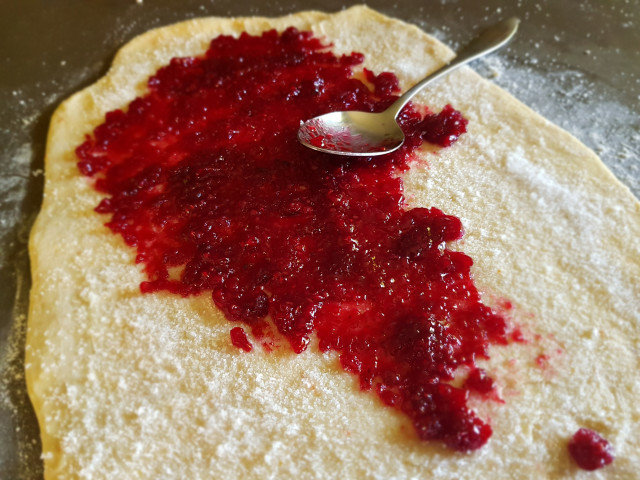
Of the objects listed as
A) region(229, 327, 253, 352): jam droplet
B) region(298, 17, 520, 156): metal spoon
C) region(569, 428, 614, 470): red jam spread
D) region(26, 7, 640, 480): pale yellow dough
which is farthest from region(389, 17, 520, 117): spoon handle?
region(569, 428, 614, 470): red jam spread

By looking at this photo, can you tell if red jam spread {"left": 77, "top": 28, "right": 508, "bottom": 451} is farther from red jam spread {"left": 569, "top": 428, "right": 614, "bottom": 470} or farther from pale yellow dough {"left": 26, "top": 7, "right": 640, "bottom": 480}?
red jam spread {"left": 569, "top": 428, "right": 614, "bottom": 470}

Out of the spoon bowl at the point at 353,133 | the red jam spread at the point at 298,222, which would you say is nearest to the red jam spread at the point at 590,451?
the red jam spread at the point at 298,222

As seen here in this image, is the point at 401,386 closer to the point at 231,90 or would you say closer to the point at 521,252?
the point at 521,252

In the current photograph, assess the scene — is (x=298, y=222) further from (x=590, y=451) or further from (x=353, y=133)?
(x=590, y=451)

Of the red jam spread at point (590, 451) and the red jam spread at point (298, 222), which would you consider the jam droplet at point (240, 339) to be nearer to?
the red jam spread at point (298, 222)

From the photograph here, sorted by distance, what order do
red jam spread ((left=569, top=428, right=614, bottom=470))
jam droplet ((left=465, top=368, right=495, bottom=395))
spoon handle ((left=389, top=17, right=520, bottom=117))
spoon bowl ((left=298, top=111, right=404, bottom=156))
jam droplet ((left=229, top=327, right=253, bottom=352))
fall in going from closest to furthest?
1. red jam spread ((left=569, top=428, right=614, bottom=470))
2. jam droplet ((left=465, top=368, right=495, bottom=395))
3. jam droplet ((left=229, top=327, right=253, bottom=352))
4. spoon bowl ((left=298, top=111, right=404, bottom=156))
5. spoon handle ((left=389, top=17, right=520, bottom=117))

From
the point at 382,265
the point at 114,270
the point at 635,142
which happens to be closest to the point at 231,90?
the point at 114,270

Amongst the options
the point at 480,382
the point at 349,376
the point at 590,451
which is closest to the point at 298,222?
the point at 349,376
